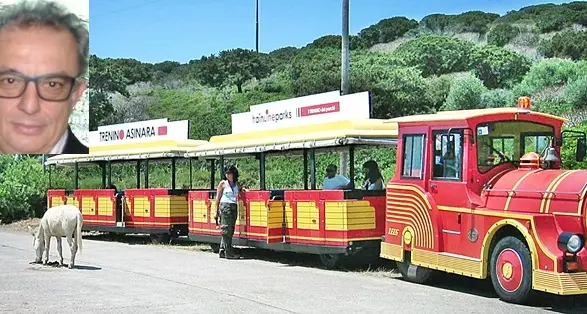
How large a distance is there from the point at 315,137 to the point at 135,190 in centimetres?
850

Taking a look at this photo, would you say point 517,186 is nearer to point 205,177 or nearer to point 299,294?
point 299,294

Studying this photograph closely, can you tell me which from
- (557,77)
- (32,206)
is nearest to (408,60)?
(557,77)

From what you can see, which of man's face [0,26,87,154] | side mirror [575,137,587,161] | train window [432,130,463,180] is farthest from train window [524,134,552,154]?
man's face [0,26,87,154]

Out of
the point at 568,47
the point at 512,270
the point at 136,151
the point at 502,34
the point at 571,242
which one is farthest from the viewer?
the point at 502,34

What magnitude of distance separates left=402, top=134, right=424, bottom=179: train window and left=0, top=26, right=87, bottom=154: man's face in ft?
34.3

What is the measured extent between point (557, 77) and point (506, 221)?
25702 millimetres

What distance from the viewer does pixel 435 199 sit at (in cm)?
1216

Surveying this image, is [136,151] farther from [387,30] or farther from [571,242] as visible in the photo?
[387,30]

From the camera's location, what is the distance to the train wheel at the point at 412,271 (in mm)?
12773

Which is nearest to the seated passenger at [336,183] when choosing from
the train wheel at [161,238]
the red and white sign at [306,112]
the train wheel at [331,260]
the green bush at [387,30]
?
the red and white sign at [306,112]

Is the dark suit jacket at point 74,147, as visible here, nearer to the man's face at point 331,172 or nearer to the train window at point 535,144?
the man's face at point 331,172

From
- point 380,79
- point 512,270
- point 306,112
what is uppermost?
point 380,79

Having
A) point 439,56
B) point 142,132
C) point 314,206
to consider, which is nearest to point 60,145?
point 142,132

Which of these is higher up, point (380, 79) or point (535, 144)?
point (380, 79)
